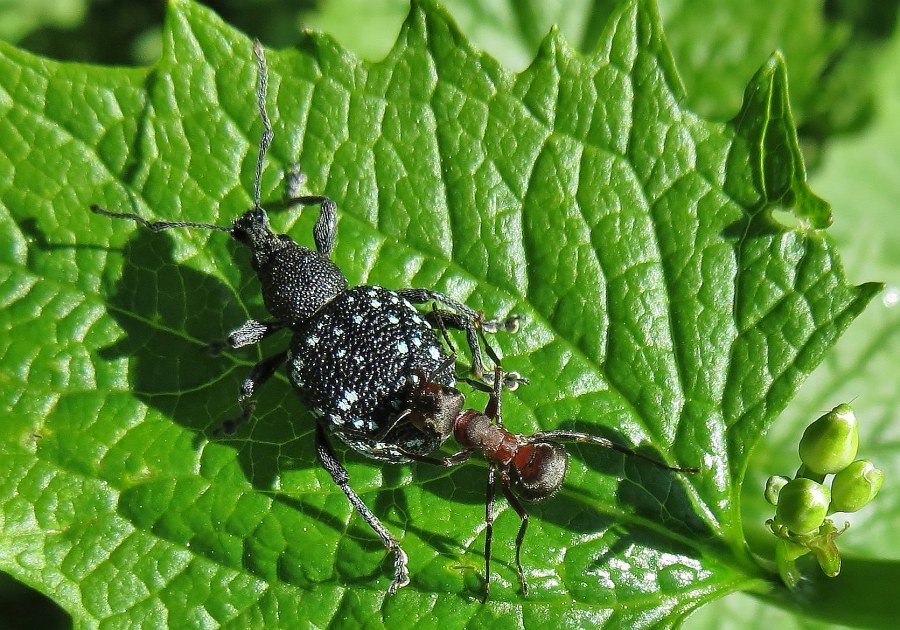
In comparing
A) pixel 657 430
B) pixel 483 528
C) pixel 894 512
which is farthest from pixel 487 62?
pixel 894 512

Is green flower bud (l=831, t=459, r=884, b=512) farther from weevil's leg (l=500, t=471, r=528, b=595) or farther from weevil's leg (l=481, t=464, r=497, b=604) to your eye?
weevil's leg (l=481, t=464, r=497, b=604)

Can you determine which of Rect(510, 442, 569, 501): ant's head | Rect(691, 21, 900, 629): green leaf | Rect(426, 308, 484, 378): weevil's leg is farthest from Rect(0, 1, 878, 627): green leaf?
Rect(691, 21, 900, 629): green leaf

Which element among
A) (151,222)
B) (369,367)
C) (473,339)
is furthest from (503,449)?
(151,222)

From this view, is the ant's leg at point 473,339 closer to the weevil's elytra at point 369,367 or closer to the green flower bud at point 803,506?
the weevil's elytra at point 369,367

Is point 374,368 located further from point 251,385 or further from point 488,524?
point 488,524

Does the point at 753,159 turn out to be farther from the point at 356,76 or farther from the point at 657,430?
the point at 356,76
